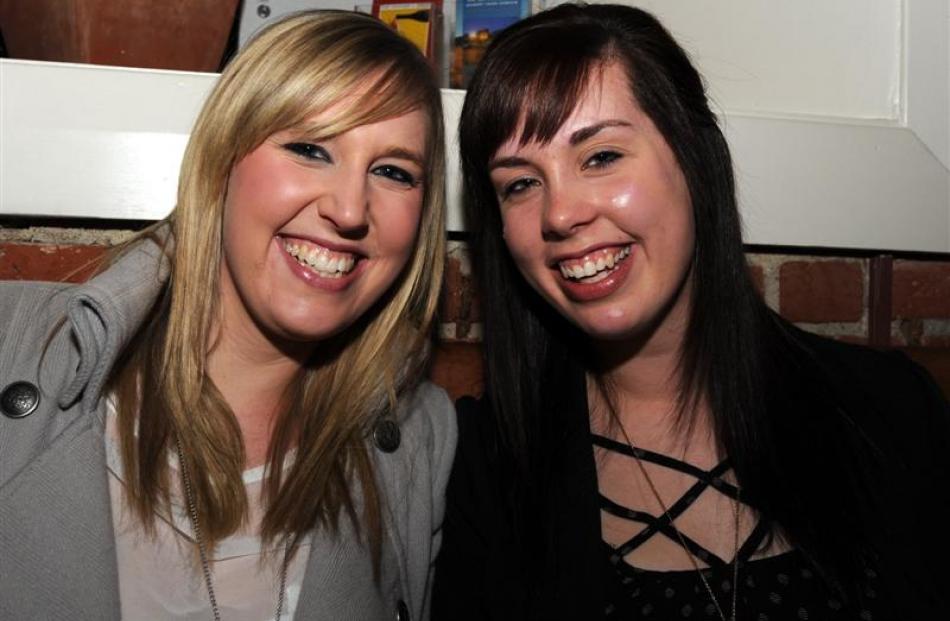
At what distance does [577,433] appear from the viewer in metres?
1.28

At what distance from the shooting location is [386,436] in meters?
1.28

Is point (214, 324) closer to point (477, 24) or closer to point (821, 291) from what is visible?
point (477, 24)

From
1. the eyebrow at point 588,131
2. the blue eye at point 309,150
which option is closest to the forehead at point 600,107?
the eyebrow at point 588,131

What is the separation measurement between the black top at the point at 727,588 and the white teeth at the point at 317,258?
1.64 feet

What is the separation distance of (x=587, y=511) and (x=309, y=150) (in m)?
0.59

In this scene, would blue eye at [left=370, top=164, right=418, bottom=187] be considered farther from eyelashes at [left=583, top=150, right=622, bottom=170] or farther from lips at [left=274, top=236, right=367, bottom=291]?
eyelashes at [left=583, top=150, right=622, bottom=170]

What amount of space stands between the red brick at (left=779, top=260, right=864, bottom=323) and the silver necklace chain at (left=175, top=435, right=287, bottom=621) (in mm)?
933

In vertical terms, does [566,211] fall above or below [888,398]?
above

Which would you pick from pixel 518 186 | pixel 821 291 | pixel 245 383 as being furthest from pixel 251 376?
pixel 821 291

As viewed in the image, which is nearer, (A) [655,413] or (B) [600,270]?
(B) [600,270]

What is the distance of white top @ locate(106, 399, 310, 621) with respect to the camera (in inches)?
42.6

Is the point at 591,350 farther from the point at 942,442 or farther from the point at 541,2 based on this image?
the point at 541,2

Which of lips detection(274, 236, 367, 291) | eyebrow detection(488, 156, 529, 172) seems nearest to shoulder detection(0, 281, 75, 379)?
lips detection(274, 236, 367, 291)

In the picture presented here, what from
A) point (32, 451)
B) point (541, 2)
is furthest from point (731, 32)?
point (32, 451)
